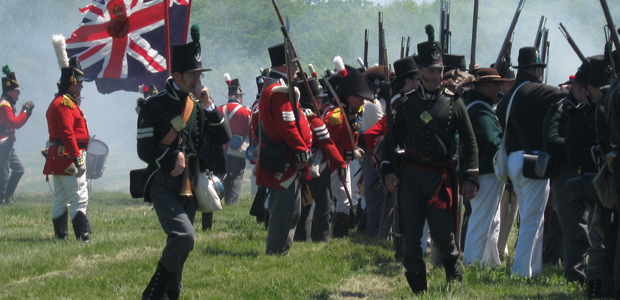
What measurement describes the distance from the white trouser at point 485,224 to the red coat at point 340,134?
206cm

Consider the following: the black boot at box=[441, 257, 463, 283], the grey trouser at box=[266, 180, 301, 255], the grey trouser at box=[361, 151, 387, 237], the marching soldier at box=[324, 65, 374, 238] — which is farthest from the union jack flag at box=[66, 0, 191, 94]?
the black boot at box=[441, 257, 463, 283]

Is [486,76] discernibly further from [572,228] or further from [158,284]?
[158,284]

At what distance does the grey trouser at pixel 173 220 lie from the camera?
5.34 m

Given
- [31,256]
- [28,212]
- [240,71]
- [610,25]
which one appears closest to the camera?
[610,25]

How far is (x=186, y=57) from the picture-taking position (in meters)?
5.54

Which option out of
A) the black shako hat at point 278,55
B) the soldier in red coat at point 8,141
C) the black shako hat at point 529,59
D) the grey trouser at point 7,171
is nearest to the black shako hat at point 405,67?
the black shako hat at point 529,59

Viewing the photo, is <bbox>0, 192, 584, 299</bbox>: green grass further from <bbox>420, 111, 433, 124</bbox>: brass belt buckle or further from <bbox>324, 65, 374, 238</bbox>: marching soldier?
<bbox>420, 111, 433, 124</bbox>: brass belt buckle

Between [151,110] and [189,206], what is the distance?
0.80 meters

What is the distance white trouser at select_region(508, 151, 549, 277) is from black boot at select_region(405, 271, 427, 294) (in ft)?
4.08

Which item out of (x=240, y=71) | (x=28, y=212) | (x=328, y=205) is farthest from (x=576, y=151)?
(x=240, y=71)

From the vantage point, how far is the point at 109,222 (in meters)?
11.1

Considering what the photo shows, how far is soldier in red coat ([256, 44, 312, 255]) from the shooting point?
7.11m

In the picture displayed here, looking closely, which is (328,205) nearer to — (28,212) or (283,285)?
(283,285)

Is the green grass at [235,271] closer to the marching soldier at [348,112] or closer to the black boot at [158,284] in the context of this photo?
the black boot at [158,284]
